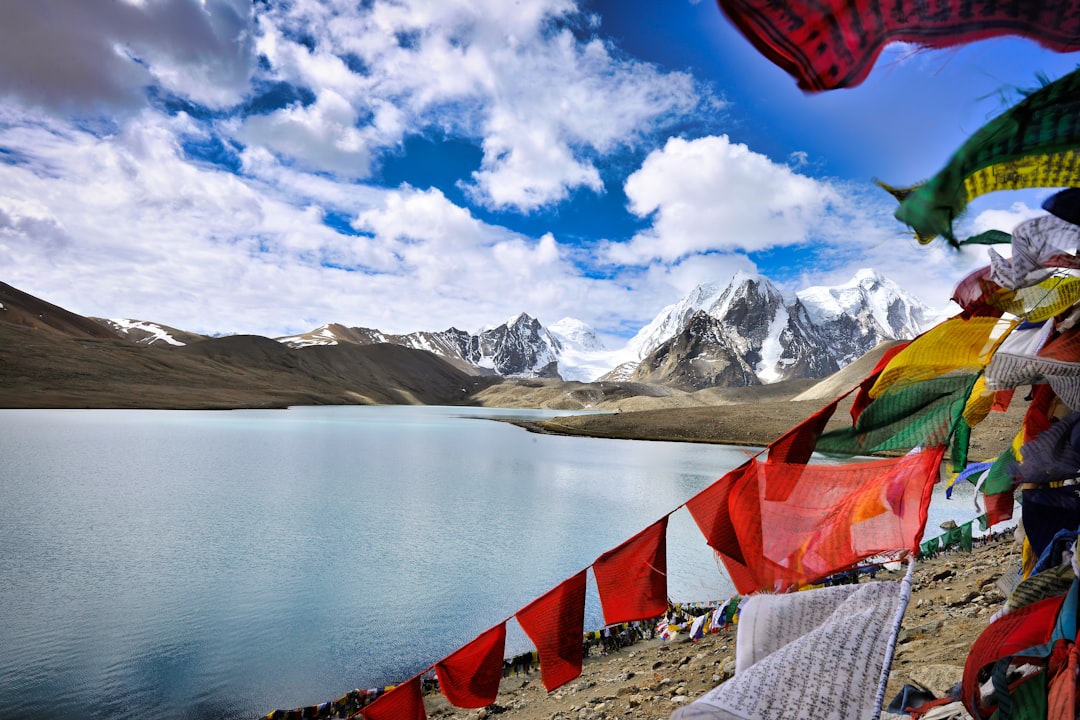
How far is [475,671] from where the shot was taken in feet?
14.2

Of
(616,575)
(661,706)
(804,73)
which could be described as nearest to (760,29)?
(804,73)

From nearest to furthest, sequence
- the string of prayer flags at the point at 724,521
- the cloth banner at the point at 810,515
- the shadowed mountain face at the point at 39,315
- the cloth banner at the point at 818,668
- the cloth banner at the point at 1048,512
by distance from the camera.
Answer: the cloth banner at the point at 818,668
the cloth banner at the point at 1048,512
the cloth banner at the point at 810,515
the string of prayer flags at the point at 724,521
the shadowed mountain face at the point at 39,315

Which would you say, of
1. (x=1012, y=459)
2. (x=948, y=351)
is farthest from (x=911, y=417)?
(x=1012, y=459)

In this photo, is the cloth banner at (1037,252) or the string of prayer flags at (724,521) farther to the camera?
the string of prayer flags at (724,521)

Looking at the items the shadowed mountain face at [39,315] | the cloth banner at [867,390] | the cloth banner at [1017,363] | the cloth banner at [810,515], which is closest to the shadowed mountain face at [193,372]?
the shadowed mountain face at [39,315]

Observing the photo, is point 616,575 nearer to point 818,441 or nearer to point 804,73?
point 818,441

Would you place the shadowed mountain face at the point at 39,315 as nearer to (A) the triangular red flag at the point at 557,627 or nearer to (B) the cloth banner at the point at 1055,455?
(A) the triangular red flag at the point at 557,627

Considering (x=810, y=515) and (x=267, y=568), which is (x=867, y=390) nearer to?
(x=810, y=515)

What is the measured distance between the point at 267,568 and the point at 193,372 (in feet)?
345

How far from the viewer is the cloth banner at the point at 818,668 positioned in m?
1.81

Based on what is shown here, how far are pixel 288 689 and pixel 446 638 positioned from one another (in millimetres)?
2315

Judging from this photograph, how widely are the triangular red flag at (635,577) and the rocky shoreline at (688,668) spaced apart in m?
1.77

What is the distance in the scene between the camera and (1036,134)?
1.56m

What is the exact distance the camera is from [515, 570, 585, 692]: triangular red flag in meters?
4.13
